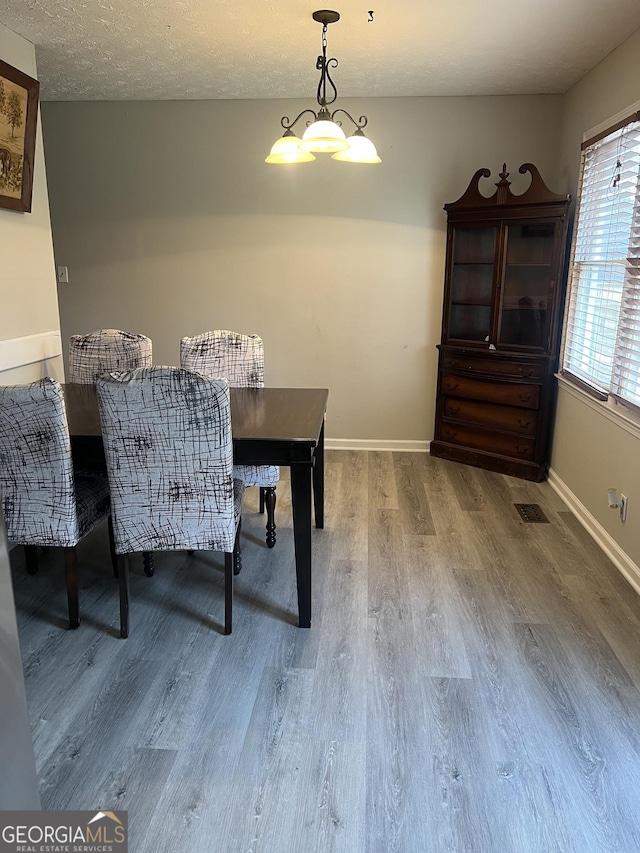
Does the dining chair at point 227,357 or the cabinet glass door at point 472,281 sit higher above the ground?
the cabinet glass door at point 472,281

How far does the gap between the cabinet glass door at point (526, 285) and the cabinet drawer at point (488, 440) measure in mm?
623

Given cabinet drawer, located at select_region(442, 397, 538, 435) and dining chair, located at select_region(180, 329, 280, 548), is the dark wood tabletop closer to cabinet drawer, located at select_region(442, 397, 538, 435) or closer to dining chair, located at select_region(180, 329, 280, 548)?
dining chair, located at select_region(180, 329, 280, 548)

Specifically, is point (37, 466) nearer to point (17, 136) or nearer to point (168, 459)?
point (168, 459)

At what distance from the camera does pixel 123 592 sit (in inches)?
90.8

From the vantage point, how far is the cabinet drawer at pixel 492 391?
4.02 meters

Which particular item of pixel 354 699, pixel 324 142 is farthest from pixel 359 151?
pixel 354 699

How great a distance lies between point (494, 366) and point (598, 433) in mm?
1052

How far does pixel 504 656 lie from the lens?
222 cm

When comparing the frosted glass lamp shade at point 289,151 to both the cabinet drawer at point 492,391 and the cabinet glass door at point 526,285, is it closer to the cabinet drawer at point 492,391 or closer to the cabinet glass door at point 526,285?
the cabinet glass door at point 526,285

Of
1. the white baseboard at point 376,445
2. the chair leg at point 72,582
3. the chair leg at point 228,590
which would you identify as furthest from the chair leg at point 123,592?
the white baseboard at point 376,445

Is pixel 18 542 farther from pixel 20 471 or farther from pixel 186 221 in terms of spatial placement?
pixel 186 221

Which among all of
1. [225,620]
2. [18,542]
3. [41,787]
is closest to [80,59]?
[18,542]

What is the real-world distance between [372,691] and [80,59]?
3589mm

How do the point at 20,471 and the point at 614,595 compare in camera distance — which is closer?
the point at 20,471
